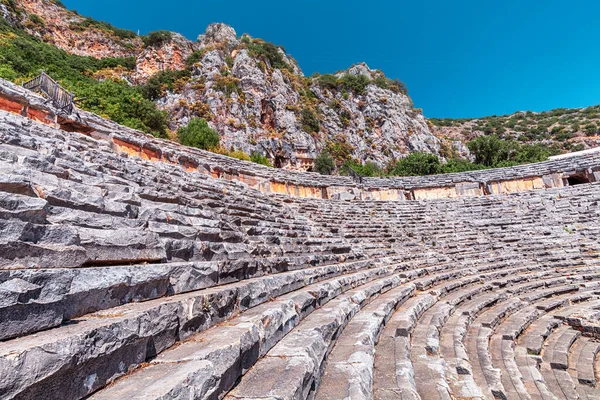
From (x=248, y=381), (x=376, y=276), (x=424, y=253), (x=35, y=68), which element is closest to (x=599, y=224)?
(x=424, y=253)

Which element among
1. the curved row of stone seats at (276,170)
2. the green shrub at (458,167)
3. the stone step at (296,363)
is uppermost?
the green shrub at (458,167)

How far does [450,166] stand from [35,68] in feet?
117

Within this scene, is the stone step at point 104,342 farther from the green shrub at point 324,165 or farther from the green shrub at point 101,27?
the green shrub at point 101,27

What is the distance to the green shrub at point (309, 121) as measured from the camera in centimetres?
3534

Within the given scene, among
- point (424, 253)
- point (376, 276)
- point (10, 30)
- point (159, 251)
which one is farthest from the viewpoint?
point (10, 30)

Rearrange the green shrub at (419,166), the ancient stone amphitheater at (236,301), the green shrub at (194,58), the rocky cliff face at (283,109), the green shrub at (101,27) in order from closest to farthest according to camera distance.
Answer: the ancient stone amphitheater at (236,301)
the green shrub at (419,166)
the rocky cliff face at (283,109)
the green shrub at (194,58)
the green shrub at (101,27)

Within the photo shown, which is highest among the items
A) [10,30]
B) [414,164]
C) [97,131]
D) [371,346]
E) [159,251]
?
[10,30]

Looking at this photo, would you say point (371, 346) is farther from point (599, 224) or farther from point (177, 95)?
point (177, 95)

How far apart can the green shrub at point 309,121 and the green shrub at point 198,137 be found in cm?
1287

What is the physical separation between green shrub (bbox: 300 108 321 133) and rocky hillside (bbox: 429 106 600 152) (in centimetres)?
2481

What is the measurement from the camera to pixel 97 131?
10086 millimetres

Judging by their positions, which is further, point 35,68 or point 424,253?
point 35,68

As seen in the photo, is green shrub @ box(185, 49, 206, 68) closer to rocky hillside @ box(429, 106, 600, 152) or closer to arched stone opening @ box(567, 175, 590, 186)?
arched stone opening @ box(567, 175, 590, 186)

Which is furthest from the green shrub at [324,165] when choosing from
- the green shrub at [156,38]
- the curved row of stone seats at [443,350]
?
the green shrub at [156,38]
